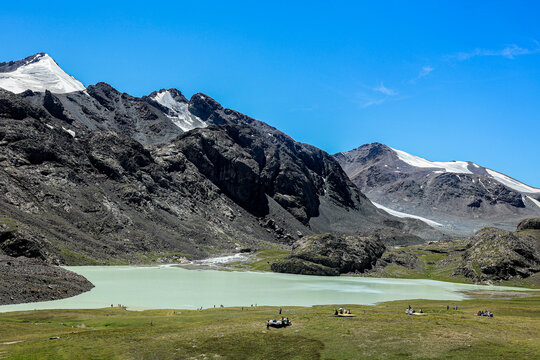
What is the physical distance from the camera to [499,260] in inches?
6708

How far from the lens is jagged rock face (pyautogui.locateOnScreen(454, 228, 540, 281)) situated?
545 feet

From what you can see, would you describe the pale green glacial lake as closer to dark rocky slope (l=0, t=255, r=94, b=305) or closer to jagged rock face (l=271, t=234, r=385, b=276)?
dark rocky slope (l=0, t=255, r=94, b=305)

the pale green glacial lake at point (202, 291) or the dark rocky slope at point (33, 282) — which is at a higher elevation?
the dark rocky slope at point (33, 282)

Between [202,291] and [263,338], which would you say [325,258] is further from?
[263,338]

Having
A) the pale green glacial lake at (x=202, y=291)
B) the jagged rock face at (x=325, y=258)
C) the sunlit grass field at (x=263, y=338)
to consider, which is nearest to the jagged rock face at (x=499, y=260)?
the pale green glacial lake at (x=202, y=291)

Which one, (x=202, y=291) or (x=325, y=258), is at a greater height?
(x=325, y=258)

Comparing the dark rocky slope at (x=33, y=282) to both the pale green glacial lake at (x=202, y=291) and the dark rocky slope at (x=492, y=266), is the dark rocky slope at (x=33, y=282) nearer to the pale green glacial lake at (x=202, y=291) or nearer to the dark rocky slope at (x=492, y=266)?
the pale green glacial lake at (x=202, y=291)

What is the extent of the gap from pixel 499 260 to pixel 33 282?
575 feet

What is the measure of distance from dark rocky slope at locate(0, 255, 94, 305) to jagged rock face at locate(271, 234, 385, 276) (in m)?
97.0

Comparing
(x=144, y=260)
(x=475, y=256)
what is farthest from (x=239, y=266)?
(x=475, y=256)

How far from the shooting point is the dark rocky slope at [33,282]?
265 feet

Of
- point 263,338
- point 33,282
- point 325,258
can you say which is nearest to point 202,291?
point 33,282

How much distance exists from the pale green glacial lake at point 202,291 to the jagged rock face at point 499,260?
1528 centimetres

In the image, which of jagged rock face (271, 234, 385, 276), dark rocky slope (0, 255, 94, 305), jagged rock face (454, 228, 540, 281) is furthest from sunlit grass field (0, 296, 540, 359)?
jagged rock face (454, 228, 540, 281)
